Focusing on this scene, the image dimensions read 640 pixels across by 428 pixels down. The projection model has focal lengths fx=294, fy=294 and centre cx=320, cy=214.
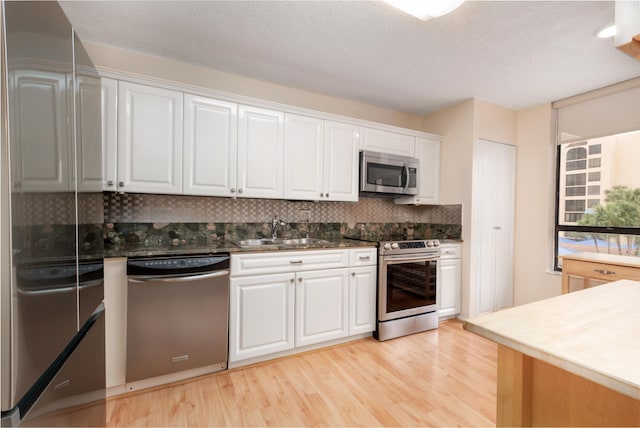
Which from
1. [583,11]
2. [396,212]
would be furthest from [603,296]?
[396,212]

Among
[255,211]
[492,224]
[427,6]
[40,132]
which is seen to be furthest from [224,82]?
[492,224]

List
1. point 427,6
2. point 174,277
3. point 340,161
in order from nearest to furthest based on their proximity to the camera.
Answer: point 427,6, point 174,277, point 340,161

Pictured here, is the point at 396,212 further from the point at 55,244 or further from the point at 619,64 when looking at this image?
the point at 55,244

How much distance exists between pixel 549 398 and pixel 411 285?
2.08 m

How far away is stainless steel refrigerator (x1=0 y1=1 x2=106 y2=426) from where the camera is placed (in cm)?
69

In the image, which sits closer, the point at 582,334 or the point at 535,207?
the point at 582,334

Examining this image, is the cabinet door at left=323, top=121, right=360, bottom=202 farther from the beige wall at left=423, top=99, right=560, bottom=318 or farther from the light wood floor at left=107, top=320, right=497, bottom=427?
the light wood floor at left=107, top=320, right=497, bottom=427

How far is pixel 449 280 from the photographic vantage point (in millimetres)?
3266

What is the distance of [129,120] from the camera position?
211 centimetres

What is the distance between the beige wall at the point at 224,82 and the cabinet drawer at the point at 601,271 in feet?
7.83

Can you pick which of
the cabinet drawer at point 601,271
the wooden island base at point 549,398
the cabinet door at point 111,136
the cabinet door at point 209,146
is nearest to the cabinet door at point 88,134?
the cabinet door at point 111,136

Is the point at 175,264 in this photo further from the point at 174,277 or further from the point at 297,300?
the point at 297,300

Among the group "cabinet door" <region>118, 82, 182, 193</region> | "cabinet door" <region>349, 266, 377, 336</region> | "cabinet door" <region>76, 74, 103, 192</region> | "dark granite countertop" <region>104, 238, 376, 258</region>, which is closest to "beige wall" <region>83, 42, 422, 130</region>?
"cabinet door" <region>118, 82, 182, 193</region>

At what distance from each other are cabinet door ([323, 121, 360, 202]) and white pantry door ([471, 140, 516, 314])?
1399 millimetres
